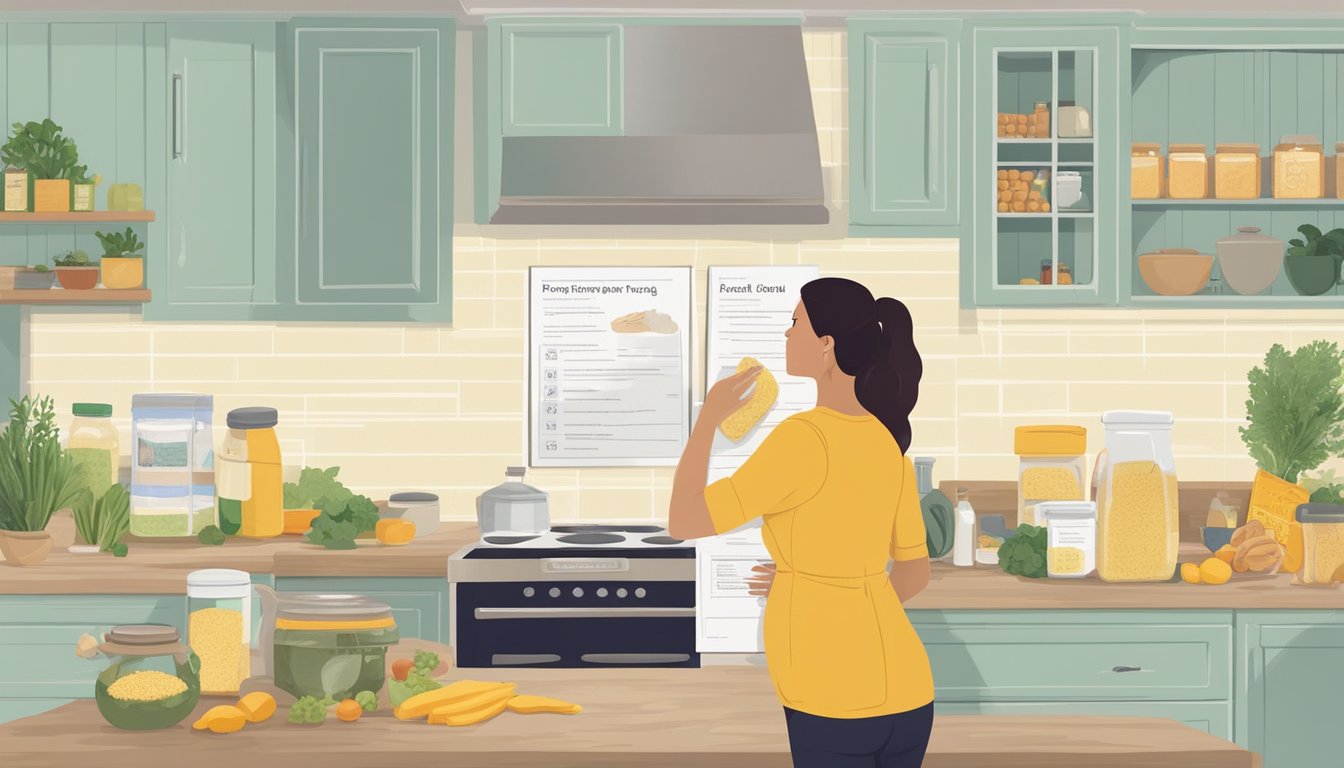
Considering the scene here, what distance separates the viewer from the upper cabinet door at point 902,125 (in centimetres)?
448

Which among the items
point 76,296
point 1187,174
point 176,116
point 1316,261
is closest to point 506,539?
point 76,296

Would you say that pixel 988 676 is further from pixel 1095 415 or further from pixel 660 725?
pixel 660 725

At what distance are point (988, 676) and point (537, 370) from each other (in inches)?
73.0

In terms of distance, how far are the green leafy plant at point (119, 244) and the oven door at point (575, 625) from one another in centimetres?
164

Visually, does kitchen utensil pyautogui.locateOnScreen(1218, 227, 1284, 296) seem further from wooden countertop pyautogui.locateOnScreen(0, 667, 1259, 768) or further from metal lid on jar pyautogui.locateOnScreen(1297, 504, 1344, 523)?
wooden countertop pyautogui.locateOnScreen(0, 667, 1259, 768)

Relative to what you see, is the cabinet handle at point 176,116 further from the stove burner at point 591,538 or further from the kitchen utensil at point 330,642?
the kitchen utensil at point 330,642

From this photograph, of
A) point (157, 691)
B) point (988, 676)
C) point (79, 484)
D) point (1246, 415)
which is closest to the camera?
point (157, 691)

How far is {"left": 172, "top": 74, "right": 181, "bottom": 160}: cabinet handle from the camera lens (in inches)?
177

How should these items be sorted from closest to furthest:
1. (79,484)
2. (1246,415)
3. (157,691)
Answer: (157,691)
(79,484)
(1246,415)

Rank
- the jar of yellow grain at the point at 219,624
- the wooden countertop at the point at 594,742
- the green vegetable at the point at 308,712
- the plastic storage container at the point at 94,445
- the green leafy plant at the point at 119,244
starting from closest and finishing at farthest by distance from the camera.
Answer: the wooden countertop at the point at 594,742 < the green vegetable at the point at 308,712 < the jar of yellow grain at the point at 219,624 < the plastic storage container at the point at 94,445 < the green leafy plant at the point at 119,244

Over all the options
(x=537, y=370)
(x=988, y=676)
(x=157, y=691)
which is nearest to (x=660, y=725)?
(x=157, y=691)

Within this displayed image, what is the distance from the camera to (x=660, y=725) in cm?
207

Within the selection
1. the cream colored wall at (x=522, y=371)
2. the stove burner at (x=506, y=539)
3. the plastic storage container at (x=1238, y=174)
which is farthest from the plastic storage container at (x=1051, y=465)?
the stove burner at (x=506, y=539)

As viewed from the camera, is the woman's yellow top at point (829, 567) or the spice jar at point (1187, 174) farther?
the spice jar at point (1187, 174)
